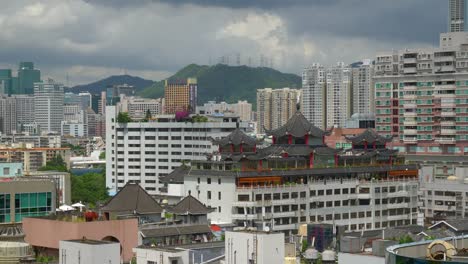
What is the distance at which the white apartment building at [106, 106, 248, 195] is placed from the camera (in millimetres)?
147625

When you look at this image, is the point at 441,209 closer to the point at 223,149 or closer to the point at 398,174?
the point at 398,174

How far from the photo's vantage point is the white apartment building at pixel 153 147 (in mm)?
147625

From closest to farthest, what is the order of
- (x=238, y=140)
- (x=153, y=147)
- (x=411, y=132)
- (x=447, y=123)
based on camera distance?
(x=238, y=140)
(x=447, y=123)
(x=411, y=132)
(x=153, y=147)

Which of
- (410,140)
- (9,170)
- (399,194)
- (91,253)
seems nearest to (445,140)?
(410,140)

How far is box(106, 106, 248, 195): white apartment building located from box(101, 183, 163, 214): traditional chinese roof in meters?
75.8

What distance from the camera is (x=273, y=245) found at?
46.4 metres

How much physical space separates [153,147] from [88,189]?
510 inches

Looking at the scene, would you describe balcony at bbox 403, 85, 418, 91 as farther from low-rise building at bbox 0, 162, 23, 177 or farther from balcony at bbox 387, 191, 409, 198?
low-rise building at bbox 0, 162, 23, 177

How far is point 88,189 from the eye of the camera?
141875 millimetres

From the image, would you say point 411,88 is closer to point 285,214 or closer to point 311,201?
point 311,201

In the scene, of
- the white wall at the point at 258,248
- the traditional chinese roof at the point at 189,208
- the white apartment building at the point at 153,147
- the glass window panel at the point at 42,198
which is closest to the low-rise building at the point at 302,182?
the traditional chinese roof at the point at 189,208

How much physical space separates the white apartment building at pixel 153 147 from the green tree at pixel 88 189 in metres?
5.22

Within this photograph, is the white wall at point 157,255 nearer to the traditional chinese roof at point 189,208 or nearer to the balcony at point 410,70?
the traditional chinese roof at point 189,208

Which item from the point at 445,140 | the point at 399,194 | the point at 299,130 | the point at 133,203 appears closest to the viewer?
the point at 133,203
